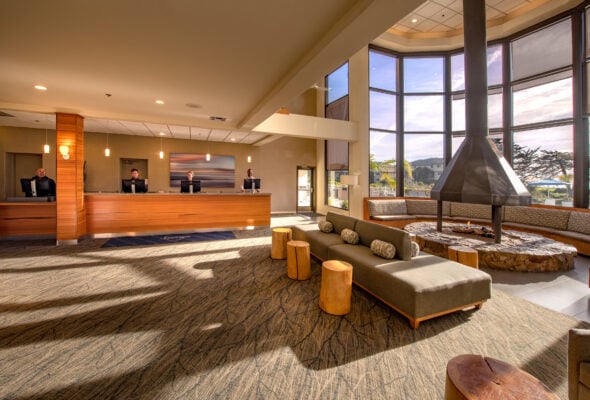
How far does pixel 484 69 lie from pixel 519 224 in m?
3.73

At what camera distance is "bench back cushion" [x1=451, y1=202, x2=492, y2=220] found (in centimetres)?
689

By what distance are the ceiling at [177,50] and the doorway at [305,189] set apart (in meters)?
6.13

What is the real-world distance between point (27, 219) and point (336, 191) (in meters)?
9.27

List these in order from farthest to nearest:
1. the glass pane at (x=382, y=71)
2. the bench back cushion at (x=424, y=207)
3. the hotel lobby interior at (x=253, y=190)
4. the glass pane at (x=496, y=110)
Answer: the glass pane at (x=382, y=71)
the bench back cushion at (x=424, y=207)
the glass pane at (x=496, y=110)
the hotel lobby interior at (x=253, y=190)

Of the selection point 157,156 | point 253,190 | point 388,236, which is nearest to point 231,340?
point 388,236

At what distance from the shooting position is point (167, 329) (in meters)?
2.52

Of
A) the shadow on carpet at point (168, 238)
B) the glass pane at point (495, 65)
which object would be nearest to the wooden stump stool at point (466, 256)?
the shadow on carpet at point (168, 238)

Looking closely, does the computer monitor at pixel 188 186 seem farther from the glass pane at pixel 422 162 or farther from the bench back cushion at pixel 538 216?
the bench back cushion at pixel 538 216

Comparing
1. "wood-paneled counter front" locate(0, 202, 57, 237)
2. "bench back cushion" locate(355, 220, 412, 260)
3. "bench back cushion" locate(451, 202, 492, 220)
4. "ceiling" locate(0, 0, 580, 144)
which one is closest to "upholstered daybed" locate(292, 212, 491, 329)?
"bench back cushion" locate(355, 220, 412, 260)

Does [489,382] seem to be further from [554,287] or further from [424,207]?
[424,207]

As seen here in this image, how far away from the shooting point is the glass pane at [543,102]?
6000mm

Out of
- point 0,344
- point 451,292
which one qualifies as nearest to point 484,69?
point 451,292

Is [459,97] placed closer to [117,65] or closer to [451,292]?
[451,292]

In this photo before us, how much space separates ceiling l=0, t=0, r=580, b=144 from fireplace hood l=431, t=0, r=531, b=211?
3299mm
